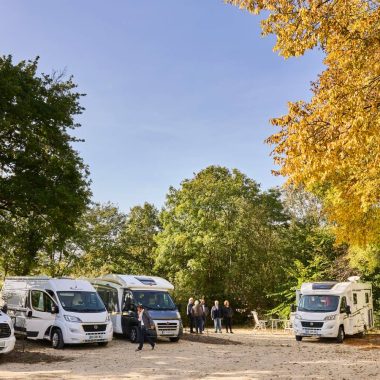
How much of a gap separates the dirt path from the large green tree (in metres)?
6.53

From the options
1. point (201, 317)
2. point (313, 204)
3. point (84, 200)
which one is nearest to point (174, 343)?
point (201, 317)

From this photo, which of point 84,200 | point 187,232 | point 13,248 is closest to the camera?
point 84,200

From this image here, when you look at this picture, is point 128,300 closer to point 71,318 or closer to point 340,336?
point 71,318

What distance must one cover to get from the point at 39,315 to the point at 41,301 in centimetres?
51

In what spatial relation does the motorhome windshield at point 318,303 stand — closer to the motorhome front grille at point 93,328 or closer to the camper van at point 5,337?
the motorhome front grille at point 93,328

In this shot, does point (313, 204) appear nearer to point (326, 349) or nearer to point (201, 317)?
point (201, 317)

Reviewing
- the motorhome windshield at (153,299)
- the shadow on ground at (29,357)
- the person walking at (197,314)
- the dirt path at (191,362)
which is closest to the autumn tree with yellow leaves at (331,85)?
the dirt path at (191,362)

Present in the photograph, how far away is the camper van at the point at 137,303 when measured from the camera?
1884cm

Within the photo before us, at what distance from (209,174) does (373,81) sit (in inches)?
1230

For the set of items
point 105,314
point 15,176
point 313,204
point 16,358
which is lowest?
point 16,358

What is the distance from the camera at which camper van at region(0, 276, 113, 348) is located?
16.5 metres

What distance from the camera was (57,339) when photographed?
1655cm

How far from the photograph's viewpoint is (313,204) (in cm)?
5081

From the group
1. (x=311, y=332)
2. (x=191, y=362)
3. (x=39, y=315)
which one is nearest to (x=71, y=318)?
(x=39, y=315)
